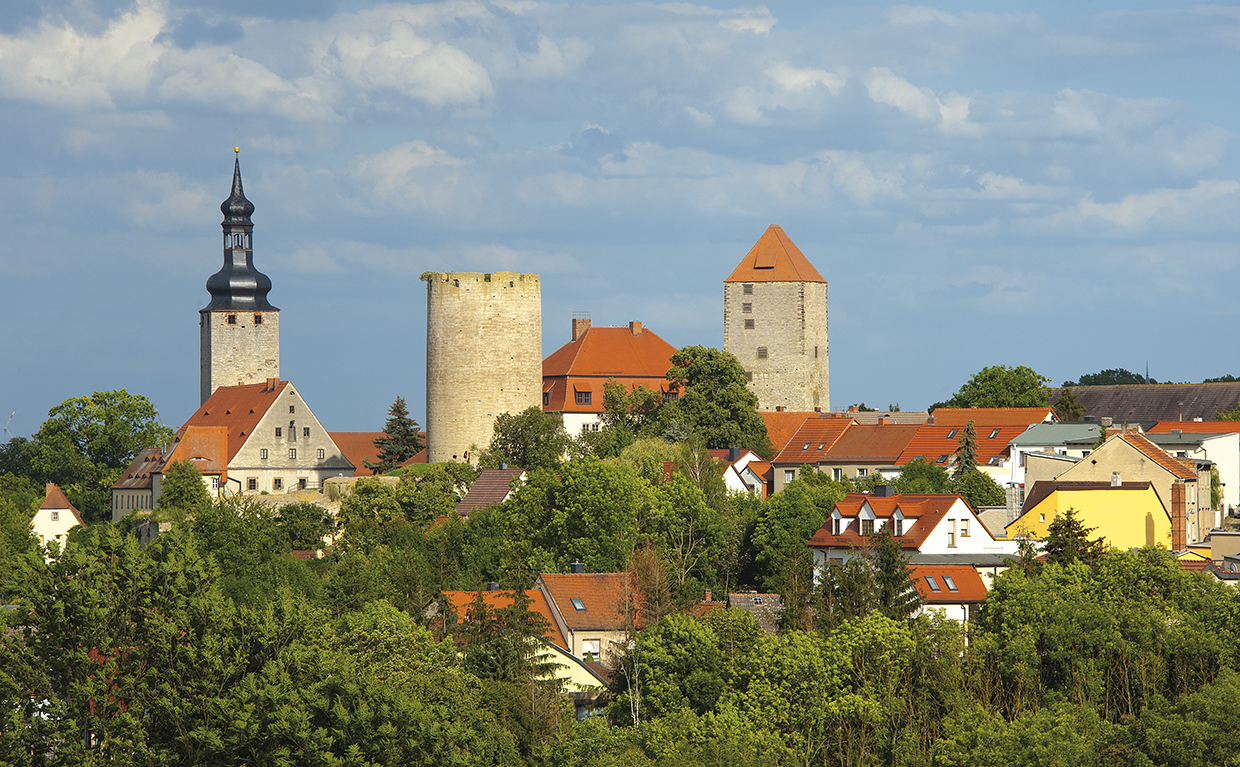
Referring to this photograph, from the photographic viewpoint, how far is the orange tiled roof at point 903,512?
44.5 metres

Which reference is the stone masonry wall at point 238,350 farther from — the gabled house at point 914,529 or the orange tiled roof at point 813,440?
the gabled house at point 914,529

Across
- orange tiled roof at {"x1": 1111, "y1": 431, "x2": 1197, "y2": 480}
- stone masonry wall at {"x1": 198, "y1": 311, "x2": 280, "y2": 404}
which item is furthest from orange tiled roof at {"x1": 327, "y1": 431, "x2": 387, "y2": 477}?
orange tiled roof at {"x1": 1111, "y1": 431, "x2": 1197, "y2": 480}

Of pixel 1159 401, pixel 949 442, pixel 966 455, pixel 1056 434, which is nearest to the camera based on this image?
pixel 966 455

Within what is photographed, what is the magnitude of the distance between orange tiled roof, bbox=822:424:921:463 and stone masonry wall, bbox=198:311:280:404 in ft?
107

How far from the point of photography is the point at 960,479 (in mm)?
52812

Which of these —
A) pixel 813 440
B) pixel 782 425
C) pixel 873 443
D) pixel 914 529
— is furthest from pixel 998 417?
pixel 914 529

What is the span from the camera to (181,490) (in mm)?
64562

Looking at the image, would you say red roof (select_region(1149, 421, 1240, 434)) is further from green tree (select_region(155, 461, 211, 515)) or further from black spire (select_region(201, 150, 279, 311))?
black spire (select_region(201, 150, 279, 311))

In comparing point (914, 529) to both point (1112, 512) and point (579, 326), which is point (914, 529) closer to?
point (1112, 512)

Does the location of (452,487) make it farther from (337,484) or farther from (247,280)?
(247,280)

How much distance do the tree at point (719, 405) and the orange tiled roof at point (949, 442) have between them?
209 inches

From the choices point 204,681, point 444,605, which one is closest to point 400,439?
point 444,605

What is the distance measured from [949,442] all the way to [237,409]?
29.8 m

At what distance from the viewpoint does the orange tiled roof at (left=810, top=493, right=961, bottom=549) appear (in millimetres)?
44531
